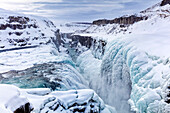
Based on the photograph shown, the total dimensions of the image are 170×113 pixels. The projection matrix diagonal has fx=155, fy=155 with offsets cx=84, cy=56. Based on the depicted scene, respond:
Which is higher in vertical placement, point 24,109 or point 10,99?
point 10,99

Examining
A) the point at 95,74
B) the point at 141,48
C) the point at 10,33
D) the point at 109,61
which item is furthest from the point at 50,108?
the point at 10,33

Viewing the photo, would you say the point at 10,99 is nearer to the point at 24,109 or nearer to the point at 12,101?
the point at 12,101

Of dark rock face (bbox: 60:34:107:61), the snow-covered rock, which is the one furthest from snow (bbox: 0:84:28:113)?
dark rock face (bbox: 60:34:107:61)

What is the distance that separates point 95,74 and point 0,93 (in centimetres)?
1733

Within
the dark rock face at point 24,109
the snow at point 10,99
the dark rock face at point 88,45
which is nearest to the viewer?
the snow at point 10,99

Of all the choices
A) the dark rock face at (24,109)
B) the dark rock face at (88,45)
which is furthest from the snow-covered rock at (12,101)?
the dark rock face at (88,45)

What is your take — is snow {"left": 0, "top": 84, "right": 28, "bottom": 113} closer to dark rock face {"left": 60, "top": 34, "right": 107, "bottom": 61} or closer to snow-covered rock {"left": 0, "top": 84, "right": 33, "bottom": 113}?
snow-covered rock {"left": 0, "top": 84, "right": 33, "bottom": 113}

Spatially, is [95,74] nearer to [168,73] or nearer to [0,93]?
[168,73]

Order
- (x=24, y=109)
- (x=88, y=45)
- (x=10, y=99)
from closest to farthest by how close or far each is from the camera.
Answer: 1. (x=10, y=99)
2. (x=24, y=109)
3. (x=88, y=45)

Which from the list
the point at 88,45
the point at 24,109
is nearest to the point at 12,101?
the point at 24,109

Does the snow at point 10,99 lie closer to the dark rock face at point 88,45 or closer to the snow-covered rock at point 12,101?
the snow-covered rock at point 12,101

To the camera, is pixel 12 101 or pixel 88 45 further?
pixel 88 45

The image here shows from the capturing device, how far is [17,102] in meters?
3.51

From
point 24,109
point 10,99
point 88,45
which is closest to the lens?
point 10,99
